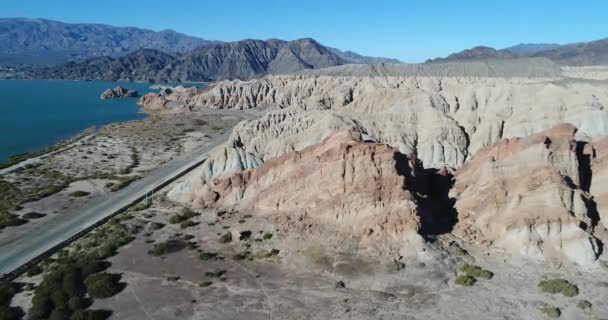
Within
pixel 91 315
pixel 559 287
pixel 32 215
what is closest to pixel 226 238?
pixel 91 315

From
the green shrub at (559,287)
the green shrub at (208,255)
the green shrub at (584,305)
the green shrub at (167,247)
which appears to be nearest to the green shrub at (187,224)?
the green shrub at (167,247)

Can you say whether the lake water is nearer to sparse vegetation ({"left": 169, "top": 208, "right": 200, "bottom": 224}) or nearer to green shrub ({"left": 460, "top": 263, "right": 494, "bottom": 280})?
sparse vegetation ({"left": 169, "top": 208, "right": 200, "bottom": 224})

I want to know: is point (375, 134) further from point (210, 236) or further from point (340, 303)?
point (340, 303)

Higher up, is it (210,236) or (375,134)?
(375,134)

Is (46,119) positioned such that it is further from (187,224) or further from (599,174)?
(599,174)

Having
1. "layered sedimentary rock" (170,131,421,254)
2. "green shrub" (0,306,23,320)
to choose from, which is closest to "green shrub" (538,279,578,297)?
"layered sedimentary rock" (170,131,421,254)

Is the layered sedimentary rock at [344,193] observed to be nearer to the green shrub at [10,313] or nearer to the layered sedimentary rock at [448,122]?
the layered sedimentary rock at [448,122]

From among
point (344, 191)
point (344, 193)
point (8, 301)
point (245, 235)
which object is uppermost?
point (344, 191)

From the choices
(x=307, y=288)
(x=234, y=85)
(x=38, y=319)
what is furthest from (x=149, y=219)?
(x=234, y=85)
